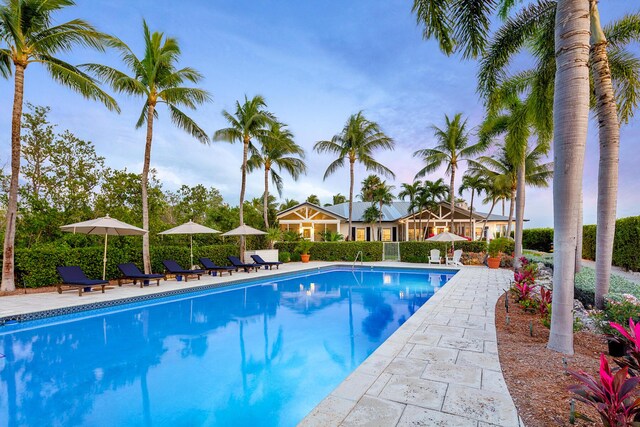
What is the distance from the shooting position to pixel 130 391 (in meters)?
4.64

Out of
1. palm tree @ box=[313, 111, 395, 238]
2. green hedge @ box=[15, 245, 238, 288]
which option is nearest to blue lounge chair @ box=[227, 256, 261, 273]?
green hedge @ box=[15, 245, 238, 288]

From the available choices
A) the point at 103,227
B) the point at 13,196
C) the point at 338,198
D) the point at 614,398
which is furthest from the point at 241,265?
the point at 338,198

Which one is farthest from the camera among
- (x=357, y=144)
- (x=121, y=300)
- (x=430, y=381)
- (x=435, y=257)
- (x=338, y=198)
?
(x=338, y=198)

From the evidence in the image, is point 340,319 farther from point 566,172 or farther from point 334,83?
point 334,83

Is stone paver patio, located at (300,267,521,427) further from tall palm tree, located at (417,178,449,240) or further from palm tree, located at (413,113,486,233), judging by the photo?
tall palm tree, located at (417,178,449,240)

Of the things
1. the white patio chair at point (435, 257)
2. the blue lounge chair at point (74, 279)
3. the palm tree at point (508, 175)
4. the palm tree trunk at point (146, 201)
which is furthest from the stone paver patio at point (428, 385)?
the palm tree at point (508, 175)

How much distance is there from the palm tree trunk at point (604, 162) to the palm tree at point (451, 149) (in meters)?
18.4

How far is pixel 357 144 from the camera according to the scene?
2442 centimetres

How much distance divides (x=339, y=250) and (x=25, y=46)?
59.8 feet

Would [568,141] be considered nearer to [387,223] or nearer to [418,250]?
[418,250]

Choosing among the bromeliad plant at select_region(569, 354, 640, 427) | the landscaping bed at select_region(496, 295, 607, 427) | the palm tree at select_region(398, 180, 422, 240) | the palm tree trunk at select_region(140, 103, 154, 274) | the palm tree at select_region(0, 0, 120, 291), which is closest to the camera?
the bromeliad plant at select_region(569, 354, 640, 427)

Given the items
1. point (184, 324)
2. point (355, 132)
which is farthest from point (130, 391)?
point (355, 132)

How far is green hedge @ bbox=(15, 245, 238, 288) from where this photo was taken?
10.4 m

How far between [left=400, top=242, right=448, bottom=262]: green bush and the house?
796cm
